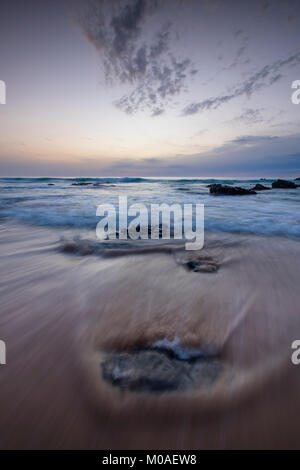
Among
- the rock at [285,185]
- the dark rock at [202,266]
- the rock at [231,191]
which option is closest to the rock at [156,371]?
the dark rock at [202,266]

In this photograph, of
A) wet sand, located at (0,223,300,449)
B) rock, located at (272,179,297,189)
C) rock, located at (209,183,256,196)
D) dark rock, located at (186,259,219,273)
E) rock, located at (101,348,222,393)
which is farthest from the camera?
rock, located at (272,179,297,189)

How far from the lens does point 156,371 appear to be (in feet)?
3.62

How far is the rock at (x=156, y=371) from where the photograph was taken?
3.40 ft

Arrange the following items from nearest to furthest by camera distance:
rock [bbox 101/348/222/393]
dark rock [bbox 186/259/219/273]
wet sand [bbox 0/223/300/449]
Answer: wet sand [bbox 0/223/300/449] → rock [bbox 101/348/222/393] → dark rock [bbox 186/259/219/273]

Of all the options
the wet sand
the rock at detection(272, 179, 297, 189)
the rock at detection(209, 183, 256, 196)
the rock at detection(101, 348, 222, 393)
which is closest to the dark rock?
the wet sand

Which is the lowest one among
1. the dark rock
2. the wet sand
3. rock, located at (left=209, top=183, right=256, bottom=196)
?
the wet sand

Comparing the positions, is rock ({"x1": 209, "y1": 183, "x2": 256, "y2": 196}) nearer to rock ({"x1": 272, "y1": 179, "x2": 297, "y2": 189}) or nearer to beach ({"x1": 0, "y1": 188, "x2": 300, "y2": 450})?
rock ({"x1": 272, "y1": 179, "x2": 297, "y2": 189})

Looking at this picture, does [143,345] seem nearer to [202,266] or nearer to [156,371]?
[156,371]

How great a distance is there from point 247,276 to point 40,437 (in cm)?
220

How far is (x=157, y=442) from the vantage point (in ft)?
2.81

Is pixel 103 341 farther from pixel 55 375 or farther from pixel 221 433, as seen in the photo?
pixel 221 433

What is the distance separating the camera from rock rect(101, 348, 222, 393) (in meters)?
1.04

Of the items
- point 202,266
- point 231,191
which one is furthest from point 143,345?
point 231,191

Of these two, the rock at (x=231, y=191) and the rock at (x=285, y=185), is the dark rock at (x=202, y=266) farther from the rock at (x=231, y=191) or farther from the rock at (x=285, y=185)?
the rock at (x=285, y=185)
